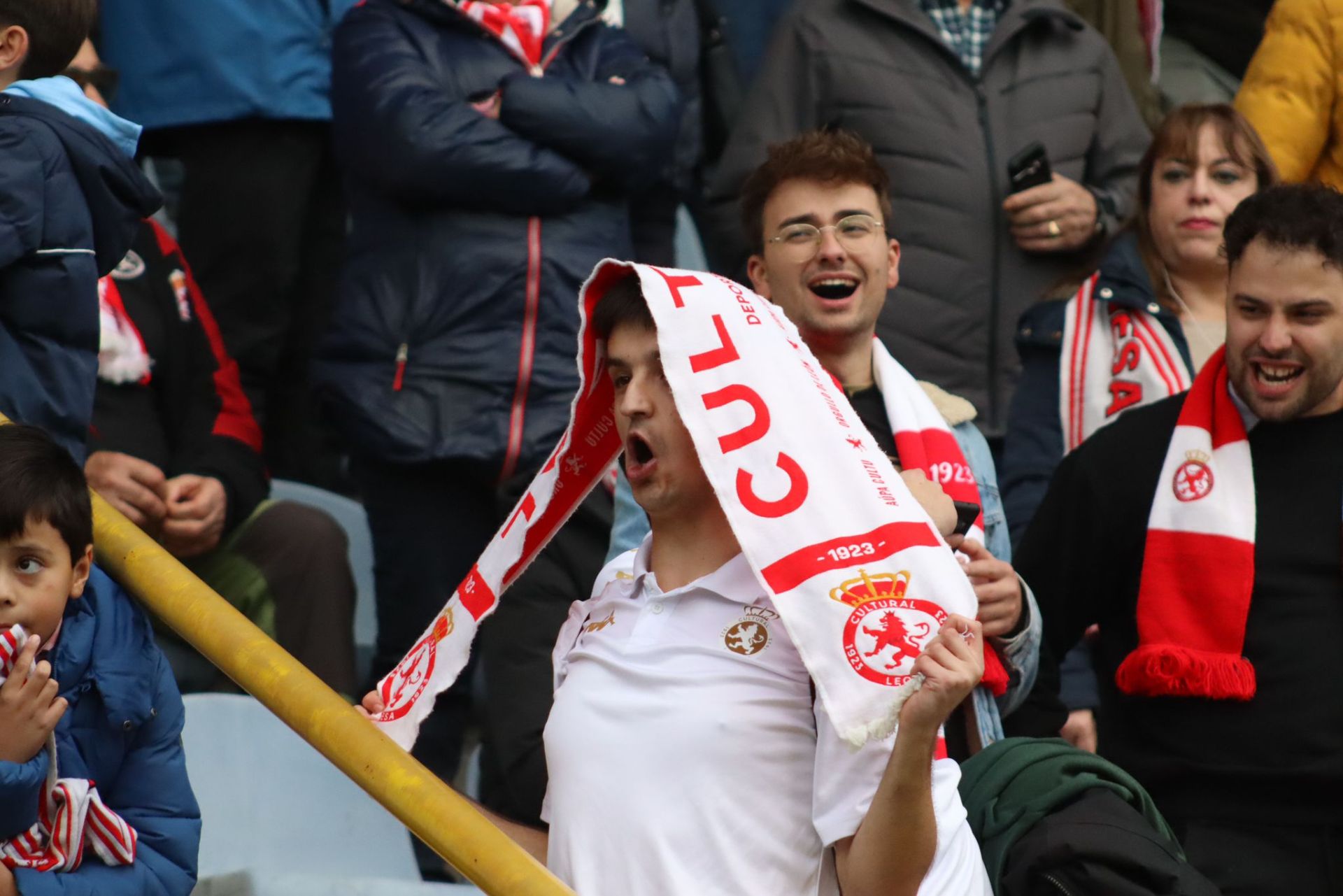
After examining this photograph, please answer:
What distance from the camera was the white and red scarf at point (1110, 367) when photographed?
16.3 ft

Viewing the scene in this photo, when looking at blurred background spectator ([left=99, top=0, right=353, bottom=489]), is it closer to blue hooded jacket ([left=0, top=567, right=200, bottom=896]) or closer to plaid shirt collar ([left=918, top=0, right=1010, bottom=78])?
plaid shirt collar ([left=918, top=0, right=1010, bottom=78])

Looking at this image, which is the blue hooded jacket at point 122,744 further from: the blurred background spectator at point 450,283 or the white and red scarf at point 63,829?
the blurred background spectator at point 450,283

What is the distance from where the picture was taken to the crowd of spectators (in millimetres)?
3039

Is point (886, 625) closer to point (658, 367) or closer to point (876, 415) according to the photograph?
point (658, 367)

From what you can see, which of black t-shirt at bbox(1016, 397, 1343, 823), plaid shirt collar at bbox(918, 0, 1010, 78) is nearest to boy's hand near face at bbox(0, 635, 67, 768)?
black t-shirt at bbox(1016, 397, 1343, 823)

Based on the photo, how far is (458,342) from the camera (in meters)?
4.96

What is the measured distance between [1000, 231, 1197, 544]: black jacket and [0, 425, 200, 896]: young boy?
2.40m

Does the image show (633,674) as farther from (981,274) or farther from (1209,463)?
(981,274)

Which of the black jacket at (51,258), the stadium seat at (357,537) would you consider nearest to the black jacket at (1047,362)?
the stadium seat at (357,537)

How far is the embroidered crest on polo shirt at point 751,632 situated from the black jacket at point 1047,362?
2.15 m

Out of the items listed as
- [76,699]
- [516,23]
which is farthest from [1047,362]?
[76,699]

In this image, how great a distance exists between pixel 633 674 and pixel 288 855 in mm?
1785

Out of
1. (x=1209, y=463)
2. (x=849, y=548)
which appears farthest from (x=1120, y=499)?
(x=849, y=548)

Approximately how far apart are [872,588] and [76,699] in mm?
1245
